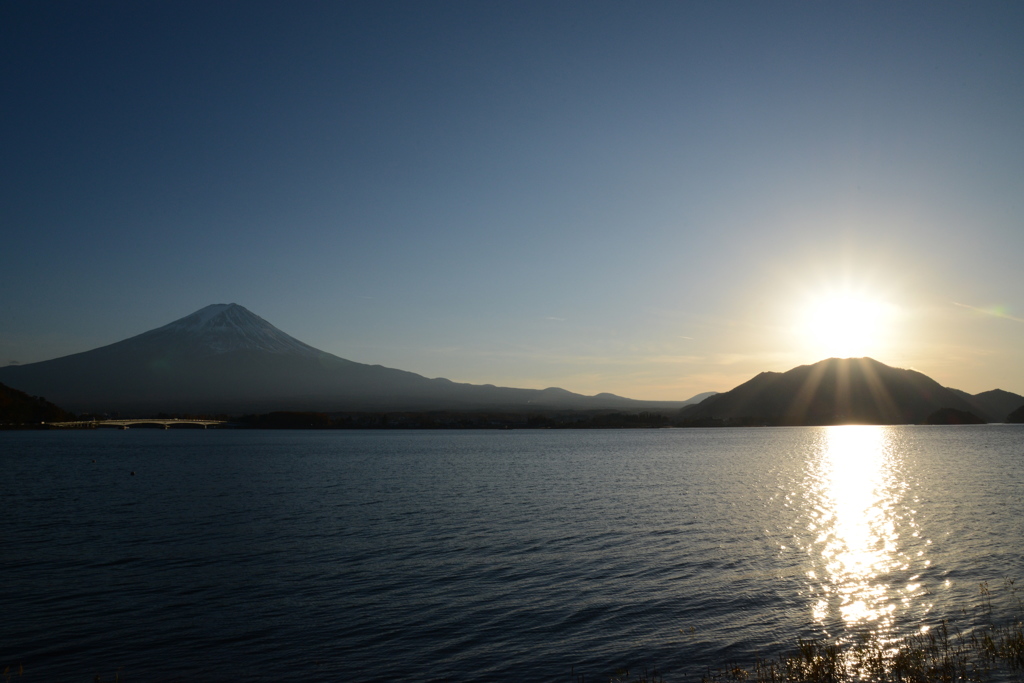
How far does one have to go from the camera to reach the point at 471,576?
2309 cm

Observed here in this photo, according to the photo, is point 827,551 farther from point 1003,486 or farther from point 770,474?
point 770,474

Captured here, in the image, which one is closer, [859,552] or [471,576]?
[471,576]

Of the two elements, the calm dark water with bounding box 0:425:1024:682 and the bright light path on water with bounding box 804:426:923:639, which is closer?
the calm dark water with bounding box 0:425:1024:682

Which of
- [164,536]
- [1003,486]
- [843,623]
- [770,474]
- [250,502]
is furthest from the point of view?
[770,474]

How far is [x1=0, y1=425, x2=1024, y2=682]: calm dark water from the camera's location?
1571 cm

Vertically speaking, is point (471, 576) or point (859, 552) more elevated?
point (471, 576)

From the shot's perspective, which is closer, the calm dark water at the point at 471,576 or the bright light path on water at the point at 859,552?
the calm dark water at the point at 471,576

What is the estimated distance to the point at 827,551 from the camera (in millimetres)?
27703

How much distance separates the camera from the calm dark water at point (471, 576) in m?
15.7

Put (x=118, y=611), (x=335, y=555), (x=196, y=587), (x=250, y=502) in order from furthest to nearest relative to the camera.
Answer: (x=250, y=502) < (x=335, y=555) < (x=196, y=587) < (x=118, y=611)

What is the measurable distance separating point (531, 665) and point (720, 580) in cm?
1057

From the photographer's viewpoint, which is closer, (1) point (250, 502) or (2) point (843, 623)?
(2) point (843, 623)

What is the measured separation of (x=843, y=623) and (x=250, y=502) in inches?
1510

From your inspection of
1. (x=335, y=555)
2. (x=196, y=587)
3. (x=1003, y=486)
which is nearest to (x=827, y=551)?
(x=335, y=555)
